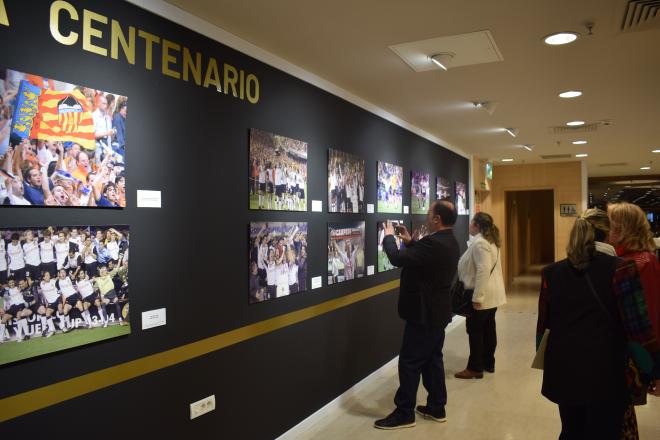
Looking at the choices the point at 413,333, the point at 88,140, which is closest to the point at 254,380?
the point at 413,333

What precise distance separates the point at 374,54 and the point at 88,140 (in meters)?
2.11

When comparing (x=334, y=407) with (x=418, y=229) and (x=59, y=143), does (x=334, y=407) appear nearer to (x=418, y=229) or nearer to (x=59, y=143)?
(x=418, y=229)

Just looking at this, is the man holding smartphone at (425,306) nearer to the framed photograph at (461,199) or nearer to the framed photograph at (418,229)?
the framed photograph at (418,229)

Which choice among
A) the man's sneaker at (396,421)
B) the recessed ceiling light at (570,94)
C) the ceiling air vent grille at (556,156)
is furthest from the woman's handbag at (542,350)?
the ceiling air vent grille at (556,156)

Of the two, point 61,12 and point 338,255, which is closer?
point 61,12

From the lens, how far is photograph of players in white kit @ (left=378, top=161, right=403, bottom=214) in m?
5.17

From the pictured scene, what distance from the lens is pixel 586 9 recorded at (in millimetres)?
2771

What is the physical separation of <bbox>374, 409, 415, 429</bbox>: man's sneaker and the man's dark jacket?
31.9 inches

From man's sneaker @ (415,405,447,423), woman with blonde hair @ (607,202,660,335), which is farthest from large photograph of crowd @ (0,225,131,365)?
man's sneaker @ (415,405,447,423)

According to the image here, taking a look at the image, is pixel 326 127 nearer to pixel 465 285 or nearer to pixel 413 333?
pixel 413 333

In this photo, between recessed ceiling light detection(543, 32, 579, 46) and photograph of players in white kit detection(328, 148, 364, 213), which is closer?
recessed ceiling light detection(543, 32, 579, 46)

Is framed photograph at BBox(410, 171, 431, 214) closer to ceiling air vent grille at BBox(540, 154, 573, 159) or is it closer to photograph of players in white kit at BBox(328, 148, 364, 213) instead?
photograph of players in white kit at BBox(328, 148, 364, 213)

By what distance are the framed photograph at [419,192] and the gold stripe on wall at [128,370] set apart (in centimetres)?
272

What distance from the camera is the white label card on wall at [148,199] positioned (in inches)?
96.9
